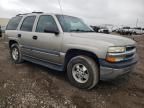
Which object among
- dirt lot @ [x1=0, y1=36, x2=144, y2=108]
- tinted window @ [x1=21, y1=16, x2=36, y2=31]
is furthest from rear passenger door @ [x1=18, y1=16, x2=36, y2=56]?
dirt lot @ [x1=0, y1=36, x2=144, y2=108]

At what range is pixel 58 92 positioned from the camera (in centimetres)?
391

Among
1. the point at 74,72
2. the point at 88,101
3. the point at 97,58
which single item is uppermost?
the point at 97,58

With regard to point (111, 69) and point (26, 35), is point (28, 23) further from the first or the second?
point (111, 69)

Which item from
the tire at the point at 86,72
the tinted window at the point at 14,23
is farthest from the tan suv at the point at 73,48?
the tinted window at the point at 14,23

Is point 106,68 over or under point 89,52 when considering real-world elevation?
under

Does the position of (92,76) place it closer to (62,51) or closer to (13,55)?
(62,51)

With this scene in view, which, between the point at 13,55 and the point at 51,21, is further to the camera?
the point at 13,55

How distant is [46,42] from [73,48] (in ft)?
3.16

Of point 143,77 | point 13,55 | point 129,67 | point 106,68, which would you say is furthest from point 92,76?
point 13,55

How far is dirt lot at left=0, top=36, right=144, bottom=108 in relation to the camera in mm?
3393

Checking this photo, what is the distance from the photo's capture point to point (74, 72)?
164 inches

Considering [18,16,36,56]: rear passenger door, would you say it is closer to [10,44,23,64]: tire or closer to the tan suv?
the tan suv

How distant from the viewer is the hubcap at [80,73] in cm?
396

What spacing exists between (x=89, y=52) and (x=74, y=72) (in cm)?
70
